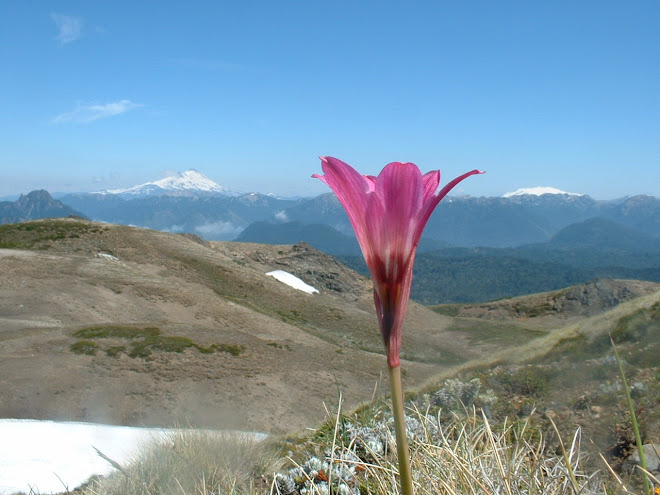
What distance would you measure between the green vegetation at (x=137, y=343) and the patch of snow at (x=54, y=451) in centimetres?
589

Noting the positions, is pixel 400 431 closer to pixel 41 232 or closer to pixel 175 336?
pixel 175 336

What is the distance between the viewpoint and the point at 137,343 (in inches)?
715

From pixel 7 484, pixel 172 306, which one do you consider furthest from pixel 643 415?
pixel 172 306

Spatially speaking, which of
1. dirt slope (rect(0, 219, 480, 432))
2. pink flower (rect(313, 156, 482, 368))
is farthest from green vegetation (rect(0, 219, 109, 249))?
pink flower (rect(313, 156, 482, 368))

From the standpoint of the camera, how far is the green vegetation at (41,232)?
3472 centimetres

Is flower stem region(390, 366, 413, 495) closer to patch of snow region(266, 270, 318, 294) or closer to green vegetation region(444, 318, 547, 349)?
green vegetation region(444, 318, 547, 349)

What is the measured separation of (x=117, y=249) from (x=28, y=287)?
12051mm

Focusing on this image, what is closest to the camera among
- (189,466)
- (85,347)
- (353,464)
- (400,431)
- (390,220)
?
(400,431)

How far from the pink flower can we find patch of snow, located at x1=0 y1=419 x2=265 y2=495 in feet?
21.7

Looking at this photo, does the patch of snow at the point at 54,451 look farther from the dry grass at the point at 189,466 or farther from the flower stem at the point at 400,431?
the flower stem at the point at 400,431

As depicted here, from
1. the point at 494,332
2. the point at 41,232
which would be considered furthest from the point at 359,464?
the point at 41,232

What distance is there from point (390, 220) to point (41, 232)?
42.1m

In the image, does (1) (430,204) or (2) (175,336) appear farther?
(2) (175,336)

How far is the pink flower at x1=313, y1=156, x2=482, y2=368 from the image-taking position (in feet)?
3.84
